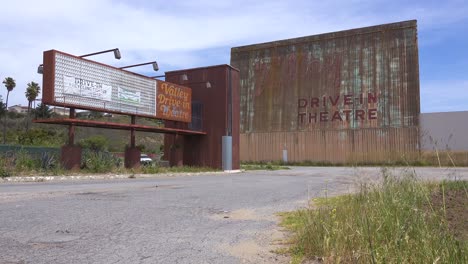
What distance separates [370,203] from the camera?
649cm

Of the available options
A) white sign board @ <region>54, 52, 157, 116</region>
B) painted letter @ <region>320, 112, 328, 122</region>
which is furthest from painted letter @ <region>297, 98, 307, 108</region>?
white sign board @ <region>54, 52, 157, 116</region>

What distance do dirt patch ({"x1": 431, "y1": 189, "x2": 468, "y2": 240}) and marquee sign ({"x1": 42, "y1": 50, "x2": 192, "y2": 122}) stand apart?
64.1ft

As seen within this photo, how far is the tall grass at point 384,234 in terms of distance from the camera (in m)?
4.23

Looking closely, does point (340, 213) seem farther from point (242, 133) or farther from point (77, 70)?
point (242, 133)

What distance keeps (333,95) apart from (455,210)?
48.0m

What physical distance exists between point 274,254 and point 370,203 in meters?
1.48

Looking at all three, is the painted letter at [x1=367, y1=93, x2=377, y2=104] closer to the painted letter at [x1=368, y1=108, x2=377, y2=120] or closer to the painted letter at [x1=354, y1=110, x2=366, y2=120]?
the painted letter at [x1=368, y1=108, x2=377, y2=120]

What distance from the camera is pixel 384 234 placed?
5.14 metres

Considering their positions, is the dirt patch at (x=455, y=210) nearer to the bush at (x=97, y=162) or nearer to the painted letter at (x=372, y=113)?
the bush at (x=97, y=162)

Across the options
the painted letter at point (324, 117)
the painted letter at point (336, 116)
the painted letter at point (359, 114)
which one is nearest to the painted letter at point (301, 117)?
the painted letter at point (324, 117)

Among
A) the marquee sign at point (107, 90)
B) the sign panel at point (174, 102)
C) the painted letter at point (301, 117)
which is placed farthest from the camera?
the painted letter at point (301, 117)

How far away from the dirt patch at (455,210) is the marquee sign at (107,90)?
19538 mm

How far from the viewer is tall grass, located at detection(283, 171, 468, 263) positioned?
4.23 metres

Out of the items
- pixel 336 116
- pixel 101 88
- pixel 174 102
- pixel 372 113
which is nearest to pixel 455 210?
pixel 101 88
